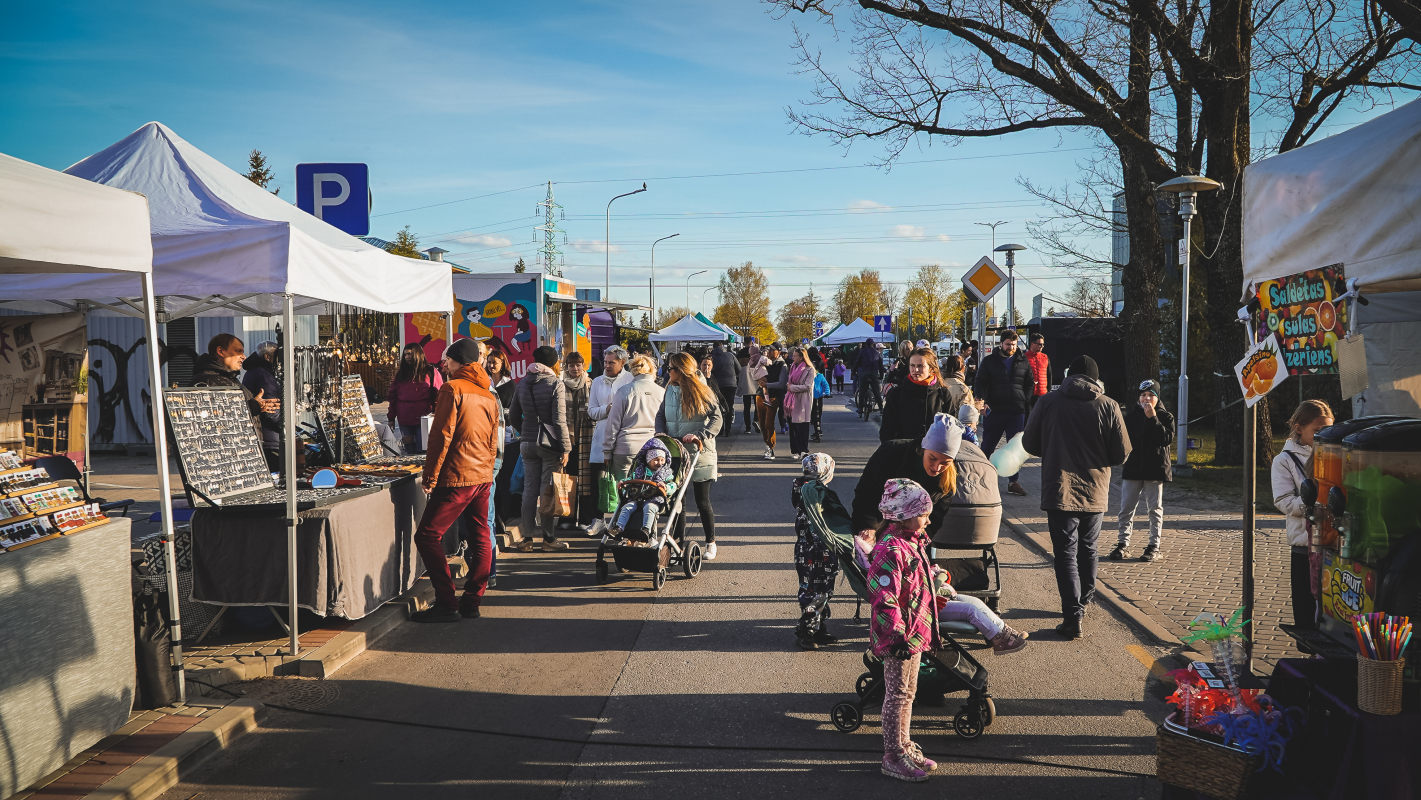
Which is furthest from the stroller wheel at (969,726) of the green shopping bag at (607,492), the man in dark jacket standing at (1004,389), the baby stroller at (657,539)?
→ the man in dark jacket standing at (1004,389)

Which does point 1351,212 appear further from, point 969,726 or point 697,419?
point 697,419

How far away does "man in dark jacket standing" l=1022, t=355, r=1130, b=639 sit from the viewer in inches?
244

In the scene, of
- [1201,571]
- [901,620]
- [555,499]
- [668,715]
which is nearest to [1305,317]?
[901,620]

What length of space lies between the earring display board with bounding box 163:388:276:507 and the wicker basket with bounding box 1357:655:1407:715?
239 inches

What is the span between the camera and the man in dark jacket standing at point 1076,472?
20.4ft

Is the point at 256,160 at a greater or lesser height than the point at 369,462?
greater

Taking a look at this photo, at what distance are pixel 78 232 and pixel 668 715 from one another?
12.6 ft

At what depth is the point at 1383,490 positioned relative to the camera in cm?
316

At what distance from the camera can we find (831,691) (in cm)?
525

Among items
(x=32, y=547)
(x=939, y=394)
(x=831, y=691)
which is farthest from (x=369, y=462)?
(x=939, y=394)

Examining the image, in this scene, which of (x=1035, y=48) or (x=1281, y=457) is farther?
(x=1035, y=48)

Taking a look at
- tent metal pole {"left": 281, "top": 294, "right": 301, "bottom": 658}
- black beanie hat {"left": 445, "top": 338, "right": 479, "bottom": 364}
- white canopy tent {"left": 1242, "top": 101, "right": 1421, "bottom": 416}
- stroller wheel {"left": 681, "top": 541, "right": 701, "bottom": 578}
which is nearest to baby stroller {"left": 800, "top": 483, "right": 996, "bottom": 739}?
white canopy tent {"left": 1242, "top": 101, "right": 1421, "bottom": 416}

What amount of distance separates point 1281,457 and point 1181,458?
845 cm

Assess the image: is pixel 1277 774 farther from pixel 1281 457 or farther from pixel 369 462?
pixel 369 462
